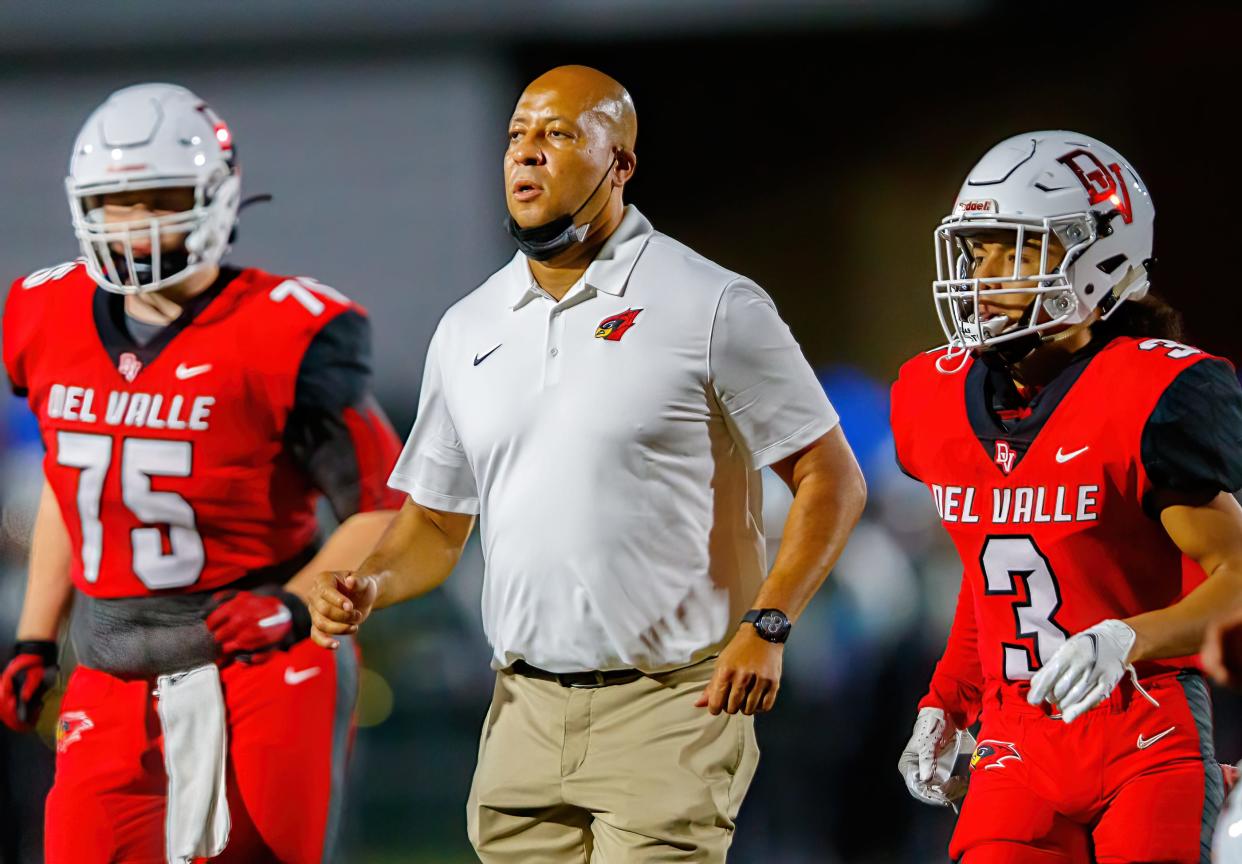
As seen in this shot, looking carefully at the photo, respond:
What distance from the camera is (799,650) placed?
4.71m

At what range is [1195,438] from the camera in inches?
85.4

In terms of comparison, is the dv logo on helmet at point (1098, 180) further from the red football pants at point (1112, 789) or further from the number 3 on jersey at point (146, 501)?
the number 3 on jersey at point (146, 501)

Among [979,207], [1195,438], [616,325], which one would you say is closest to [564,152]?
[616,325]

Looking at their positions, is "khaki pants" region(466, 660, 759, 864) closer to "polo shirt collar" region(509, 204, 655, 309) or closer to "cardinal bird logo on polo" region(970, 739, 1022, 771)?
"cardinal bird logo on polo" region(970, 739, 1022, 771)

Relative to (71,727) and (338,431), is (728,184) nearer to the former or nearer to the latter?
(338,431)

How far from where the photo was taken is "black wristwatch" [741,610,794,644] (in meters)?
2.06

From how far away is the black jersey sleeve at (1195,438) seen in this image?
2156 millimetres

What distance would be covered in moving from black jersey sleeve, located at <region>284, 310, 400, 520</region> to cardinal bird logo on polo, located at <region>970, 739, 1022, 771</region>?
104 cm

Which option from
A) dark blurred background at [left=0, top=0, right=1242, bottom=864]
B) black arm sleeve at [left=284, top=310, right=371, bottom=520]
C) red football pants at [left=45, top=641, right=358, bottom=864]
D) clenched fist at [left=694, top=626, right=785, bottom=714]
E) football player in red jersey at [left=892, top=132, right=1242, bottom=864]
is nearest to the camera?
clenched fist at [left=694, top=626, right=785, bottom=714]

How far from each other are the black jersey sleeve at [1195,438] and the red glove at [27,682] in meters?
1.83

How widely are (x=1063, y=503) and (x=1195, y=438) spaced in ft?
0.64

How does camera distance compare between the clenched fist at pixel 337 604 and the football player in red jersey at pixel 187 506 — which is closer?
the clenched fist at pixel 337 604

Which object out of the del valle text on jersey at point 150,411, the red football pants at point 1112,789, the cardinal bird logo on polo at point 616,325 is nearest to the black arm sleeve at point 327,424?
the del valle text on jersey at point 150,411

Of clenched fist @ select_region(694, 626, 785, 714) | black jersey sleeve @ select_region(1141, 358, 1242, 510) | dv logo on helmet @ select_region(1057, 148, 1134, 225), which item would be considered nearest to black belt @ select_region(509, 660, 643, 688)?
clenched fist @ select_region(694, 626, 785, 714)
